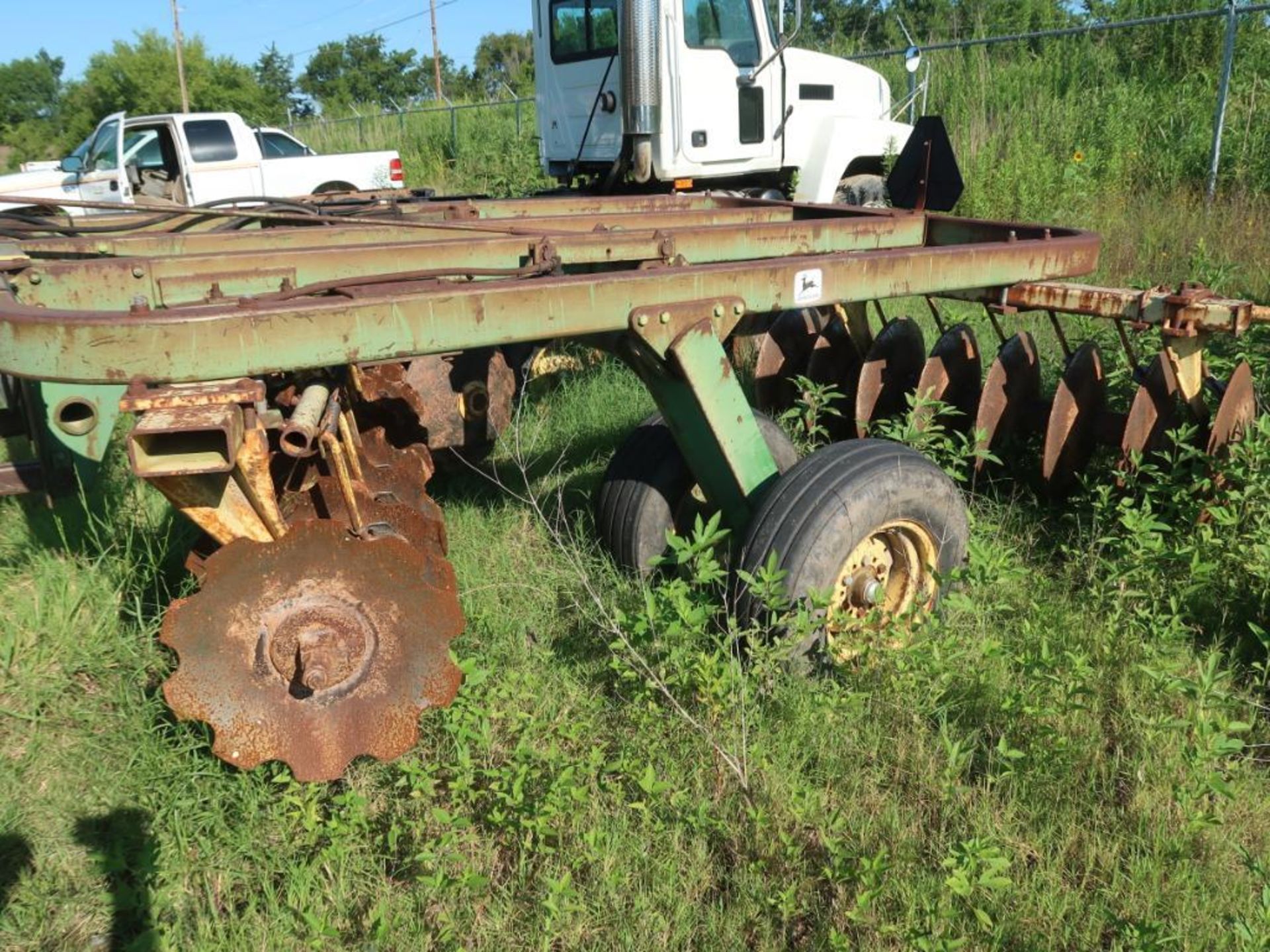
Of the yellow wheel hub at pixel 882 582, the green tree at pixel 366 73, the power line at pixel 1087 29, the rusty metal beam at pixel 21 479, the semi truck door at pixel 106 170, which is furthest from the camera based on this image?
the green tree at pixel 366 73

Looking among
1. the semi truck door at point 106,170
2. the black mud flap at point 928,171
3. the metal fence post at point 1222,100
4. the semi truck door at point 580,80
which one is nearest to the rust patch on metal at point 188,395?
the black mud flap at point 928,171

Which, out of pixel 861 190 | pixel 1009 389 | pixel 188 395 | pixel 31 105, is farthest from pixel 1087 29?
pixel 31 105

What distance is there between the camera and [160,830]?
8.10 ft

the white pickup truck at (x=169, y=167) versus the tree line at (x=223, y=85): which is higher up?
the tree line at (x=223, y=85)

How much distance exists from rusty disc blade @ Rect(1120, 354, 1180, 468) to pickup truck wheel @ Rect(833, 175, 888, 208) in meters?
4.61

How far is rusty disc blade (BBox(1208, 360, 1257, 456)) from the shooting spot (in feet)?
11.1

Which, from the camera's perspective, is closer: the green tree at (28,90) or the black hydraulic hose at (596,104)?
the black hydraulic hose at (596,104)

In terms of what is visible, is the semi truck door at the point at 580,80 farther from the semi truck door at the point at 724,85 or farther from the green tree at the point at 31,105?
the green tree at the point at 31,105

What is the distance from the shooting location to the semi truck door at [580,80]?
738 centimetres

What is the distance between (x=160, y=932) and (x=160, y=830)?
0.31 m

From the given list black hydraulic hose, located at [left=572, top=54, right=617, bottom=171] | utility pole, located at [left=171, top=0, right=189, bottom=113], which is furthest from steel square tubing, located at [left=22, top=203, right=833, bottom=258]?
utility pole, located at [left=171, top=0, right=189, bottom=113]

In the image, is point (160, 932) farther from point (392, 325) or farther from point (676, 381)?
point (676, 381)

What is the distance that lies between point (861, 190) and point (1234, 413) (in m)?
4.81

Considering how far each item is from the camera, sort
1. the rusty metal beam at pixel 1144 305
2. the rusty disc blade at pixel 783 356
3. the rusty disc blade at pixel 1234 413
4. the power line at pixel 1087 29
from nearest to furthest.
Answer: the rusty metal beam at pixel 1144 305 < the rusty disc blade at pixel 1234 413 < the rusty disc blade at pixel 783 356 < the power line at pixel 1087 29
